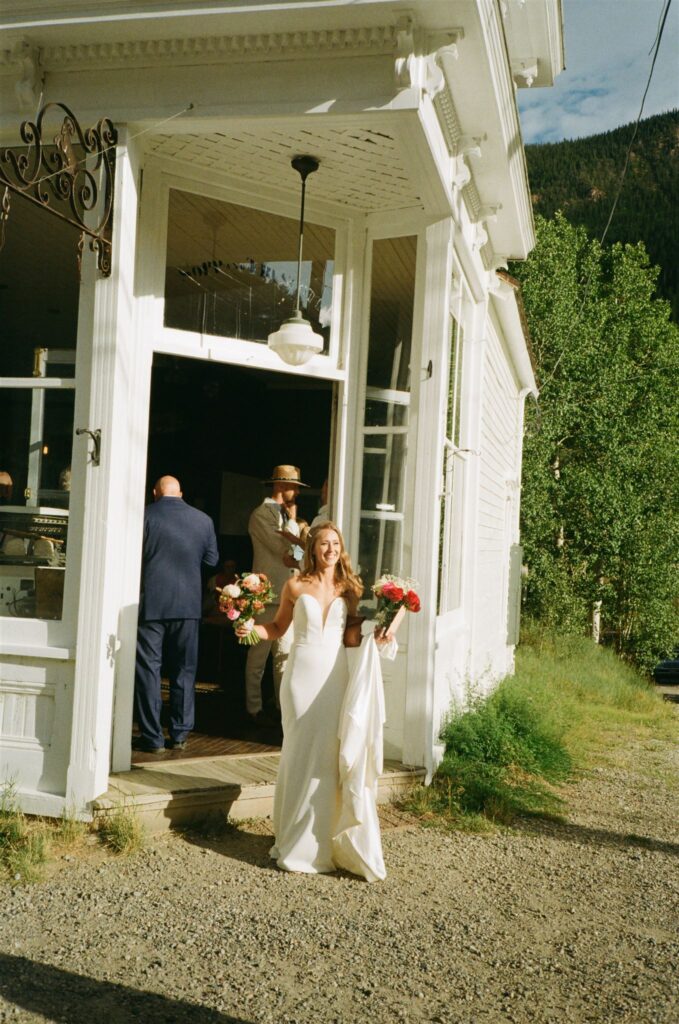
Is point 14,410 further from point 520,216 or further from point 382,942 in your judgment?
point 520,216

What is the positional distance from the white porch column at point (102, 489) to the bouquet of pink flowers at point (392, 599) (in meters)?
1.44

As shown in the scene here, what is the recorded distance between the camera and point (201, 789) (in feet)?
17.7

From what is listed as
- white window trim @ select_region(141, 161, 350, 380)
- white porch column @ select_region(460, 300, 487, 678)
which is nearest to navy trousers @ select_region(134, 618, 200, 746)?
white window trim @ select_region(141, 161, 350, 380)

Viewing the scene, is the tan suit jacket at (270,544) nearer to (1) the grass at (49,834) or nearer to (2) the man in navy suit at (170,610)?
(2) the man in navy suit at (170,610)

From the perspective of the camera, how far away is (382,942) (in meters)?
4.09

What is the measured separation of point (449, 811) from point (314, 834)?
4.52 feet

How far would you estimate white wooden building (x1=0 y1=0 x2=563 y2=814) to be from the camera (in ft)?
17.0

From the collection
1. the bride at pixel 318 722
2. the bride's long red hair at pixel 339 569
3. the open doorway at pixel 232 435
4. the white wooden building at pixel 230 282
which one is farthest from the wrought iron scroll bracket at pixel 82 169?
the open doorway at pixel 232 435

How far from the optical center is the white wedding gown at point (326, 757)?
16.0ft

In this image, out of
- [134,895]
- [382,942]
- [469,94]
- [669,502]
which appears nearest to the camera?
[382,942]

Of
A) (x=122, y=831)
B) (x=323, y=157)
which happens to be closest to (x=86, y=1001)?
(x=122, y=831)

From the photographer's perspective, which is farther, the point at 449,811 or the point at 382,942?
the point at 449,811

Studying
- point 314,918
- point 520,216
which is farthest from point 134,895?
point 520,216

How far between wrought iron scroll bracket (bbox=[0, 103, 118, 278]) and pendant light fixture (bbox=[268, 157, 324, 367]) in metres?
1.19
